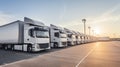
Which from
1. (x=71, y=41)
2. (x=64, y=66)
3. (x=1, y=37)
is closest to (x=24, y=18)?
(x=1, y=37)

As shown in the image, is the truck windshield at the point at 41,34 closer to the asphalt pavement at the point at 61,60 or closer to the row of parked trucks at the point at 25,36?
the row of parked trucks at the point at 25,36

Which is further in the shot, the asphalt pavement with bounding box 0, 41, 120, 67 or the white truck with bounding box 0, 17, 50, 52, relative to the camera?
the white truck with bounding box 0, 17, 50, 52

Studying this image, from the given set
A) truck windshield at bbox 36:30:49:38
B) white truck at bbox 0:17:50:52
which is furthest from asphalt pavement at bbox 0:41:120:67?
truck windshield at bbox 36:30:49:38

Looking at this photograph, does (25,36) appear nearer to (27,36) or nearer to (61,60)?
(27,36)

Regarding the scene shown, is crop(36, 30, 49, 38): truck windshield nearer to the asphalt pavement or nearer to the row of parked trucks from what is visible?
the row of parked trucks

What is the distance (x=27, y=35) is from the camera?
53.4 ft

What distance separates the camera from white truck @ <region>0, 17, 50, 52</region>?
16.0 metres

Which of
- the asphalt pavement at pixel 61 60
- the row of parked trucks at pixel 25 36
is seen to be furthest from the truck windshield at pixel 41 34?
the asphalt pavement at pixel 61 60

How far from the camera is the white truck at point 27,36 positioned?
52.5 feet

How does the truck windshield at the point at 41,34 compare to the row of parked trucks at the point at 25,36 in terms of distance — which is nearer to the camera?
the row of parked trucks at the point at 25,36

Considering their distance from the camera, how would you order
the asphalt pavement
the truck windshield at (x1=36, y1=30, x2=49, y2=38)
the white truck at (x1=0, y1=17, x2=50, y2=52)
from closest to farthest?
the asphalt pavement → the white truck at (x1=0, y1=17, x2=50, y2=52) → the truck windshield at (x1=36, y1=30, x2=49, y2=38)

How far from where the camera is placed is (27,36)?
53.5ft

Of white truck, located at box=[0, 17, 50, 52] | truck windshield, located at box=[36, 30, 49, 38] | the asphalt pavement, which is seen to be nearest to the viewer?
the asphalt pavement

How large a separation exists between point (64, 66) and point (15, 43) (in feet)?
33.9
